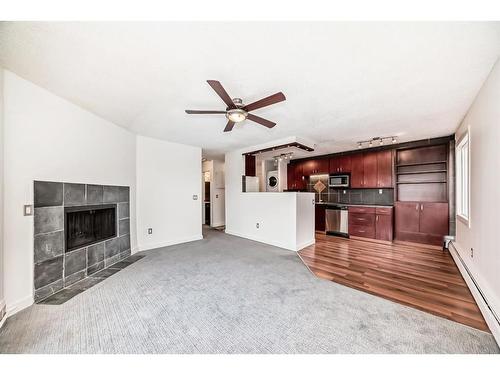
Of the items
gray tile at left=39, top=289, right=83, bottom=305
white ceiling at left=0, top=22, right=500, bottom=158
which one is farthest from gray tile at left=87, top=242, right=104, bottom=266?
white ceiling at left=0, top=22, right=500, bottom=158

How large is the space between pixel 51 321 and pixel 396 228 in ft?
19.4

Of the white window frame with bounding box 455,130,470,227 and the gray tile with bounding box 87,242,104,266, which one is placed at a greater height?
the white window frame with bounding box 455,130,470,227

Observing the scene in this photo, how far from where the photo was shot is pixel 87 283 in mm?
2537

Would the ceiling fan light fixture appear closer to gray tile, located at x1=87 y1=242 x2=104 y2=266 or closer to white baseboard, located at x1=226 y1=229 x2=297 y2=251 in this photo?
gray tile, located at x1=87 y1=242 x2=104 y2=266

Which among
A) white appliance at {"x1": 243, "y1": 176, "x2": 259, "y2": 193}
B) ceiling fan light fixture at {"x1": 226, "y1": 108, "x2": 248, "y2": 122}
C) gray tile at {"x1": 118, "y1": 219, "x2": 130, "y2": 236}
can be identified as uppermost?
ceiling fan light fixture at {"x1": 226, "y1": 108, "x2": 248, "y2": 122}

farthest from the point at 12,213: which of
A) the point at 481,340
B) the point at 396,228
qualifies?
the point at 396,228

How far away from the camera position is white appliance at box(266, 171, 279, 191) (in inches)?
266

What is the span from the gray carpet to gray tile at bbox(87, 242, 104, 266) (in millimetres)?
468

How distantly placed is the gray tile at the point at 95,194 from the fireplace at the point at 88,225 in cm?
9

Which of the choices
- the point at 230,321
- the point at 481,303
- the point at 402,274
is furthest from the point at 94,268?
the point at 481,303

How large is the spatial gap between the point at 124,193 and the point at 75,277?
1.47 meters

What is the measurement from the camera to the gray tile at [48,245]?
7.03ft
